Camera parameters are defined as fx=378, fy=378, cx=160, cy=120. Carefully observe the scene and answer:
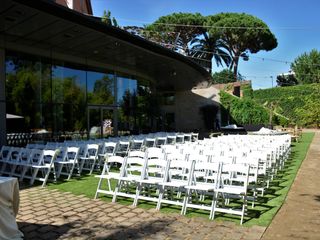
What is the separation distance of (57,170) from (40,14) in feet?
13.8

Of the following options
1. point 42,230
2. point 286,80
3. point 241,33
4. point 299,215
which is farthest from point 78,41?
point 286,80

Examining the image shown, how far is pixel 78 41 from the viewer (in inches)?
546

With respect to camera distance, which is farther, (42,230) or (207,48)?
(207,48)

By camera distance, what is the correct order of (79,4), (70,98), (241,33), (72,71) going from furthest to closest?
(241,33)
(79,4)
(72,71)
(70,98)

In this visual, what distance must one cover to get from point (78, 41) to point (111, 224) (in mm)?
9790

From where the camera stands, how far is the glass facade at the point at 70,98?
14.2 m

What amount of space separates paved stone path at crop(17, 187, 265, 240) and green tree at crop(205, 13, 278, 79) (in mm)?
39407

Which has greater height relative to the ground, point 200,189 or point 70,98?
point 70,98

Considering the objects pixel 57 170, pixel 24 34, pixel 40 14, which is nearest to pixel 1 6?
pixel 40 14

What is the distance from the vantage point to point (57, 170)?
10008 mm

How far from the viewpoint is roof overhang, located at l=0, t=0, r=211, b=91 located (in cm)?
1016

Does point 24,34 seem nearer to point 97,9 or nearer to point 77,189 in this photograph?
point 77,189

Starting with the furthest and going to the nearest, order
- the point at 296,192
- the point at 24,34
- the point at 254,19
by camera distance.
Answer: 1. the point at 254,19
2. the point at 24,34
3. the point at 296,192

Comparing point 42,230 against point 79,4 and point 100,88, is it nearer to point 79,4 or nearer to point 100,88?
point 100,88
